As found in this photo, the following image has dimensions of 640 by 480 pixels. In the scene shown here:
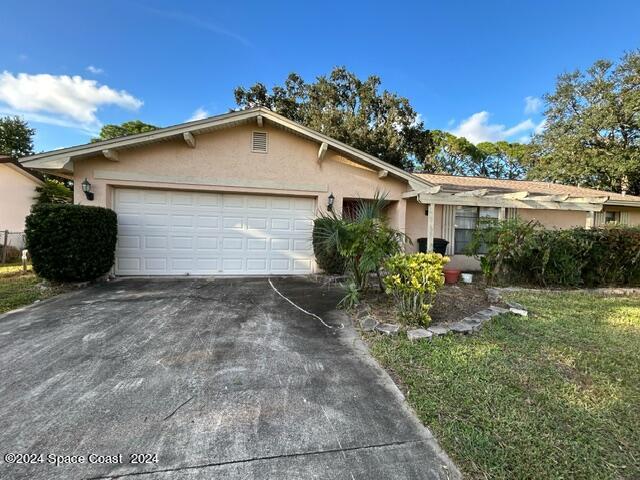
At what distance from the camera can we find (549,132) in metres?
18.6

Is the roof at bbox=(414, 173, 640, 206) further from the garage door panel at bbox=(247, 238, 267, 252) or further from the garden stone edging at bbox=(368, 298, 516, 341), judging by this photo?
the garden stone edging at bbox=(368, 298, 516, 341)

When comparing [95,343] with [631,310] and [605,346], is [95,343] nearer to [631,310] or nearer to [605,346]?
[605,346]

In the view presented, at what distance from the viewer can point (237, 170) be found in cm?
753

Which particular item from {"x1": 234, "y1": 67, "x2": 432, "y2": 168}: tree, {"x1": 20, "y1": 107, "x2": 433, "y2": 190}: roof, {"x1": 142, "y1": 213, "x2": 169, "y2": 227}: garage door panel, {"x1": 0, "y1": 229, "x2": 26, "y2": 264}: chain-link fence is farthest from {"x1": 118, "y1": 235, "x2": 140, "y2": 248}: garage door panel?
{"x1": 234, "y1": 67, "x2": 432, "y2": 168}: tree

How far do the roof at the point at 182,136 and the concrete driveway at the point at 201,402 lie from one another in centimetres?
375

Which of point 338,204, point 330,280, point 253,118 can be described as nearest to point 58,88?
A: point 253,118

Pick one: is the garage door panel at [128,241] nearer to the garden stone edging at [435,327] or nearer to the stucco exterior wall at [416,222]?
the garden stone edging at [435,327]

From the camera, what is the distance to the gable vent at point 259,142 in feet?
25.1

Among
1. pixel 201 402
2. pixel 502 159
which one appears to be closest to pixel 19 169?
pixel 201 402

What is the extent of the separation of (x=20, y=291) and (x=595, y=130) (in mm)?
25119

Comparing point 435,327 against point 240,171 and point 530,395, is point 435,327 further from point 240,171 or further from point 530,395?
point 240,171

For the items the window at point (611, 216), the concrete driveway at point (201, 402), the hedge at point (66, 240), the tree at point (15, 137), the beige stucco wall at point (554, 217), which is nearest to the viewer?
the concrete driveway at point (201, 402)

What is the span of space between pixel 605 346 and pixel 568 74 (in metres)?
21.4

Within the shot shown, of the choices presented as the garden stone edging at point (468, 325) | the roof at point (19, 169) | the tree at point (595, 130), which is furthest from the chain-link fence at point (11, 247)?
the tree at point (595, 130)
